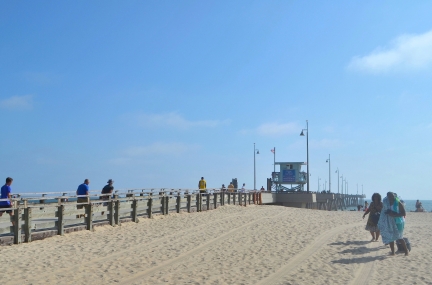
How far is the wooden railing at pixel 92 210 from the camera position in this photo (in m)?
13.1

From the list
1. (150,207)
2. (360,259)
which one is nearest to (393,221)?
(360,259)

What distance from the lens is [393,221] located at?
39.1 ft

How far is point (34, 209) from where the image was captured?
536 inches

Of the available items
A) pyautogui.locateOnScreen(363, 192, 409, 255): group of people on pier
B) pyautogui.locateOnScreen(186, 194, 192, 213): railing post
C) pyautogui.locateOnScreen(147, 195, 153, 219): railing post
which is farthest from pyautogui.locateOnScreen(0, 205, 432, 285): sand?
pyautogui.locateOnScreen(186, 194, 192, 213): railing post

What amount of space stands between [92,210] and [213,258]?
5811 mm

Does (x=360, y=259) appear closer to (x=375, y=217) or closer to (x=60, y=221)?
(x=375, y=217)

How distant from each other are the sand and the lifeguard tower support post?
33924mm

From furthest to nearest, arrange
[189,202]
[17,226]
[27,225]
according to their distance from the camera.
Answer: [189,202] < [27,225] < [17,226]

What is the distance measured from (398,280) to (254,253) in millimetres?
4138

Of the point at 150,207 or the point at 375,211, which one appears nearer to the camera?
the point at 375,211

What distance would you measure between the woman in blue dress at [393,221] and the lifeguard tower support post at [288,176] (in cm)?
3959

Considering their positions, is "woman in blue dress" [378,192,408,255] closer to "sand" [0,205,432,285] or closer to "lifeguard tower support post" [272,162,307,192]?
"sand" [0,205,432,285]

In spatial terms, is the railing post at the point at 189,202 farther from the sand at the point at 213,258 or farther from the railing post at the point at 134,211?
the sand at the point at 213,258

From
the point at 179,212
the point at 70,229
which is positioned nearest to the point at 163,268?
the point at 70,229
